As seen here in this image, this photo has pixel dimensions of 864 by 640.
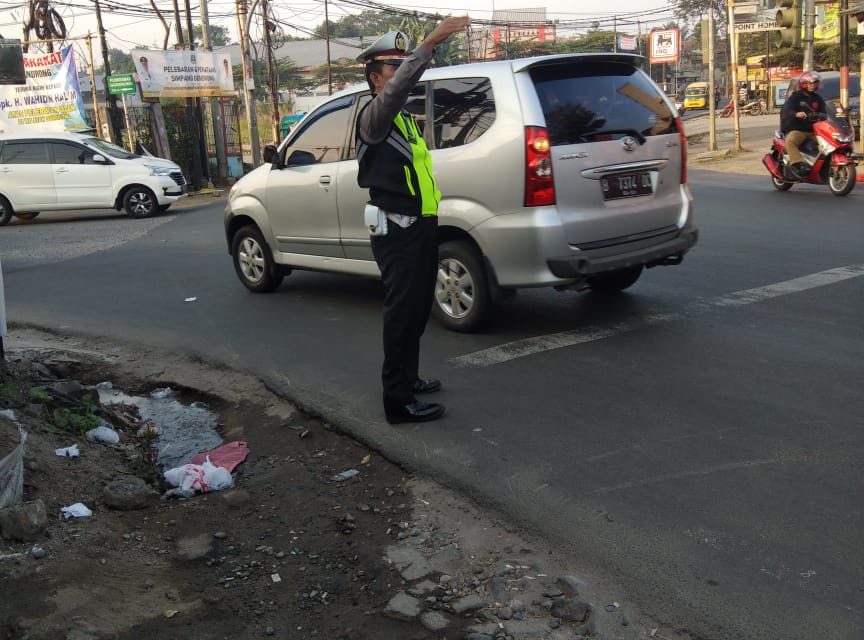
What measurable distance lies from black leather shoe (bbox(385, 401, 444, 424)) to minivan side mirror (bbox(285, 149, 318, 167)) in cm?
319

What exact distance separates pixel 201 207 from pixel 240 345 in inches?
540

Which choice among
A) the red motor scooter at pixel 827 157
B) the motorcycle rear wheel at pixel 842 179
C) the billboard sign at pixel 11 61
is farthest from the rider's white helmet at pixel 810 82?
the billboard sign at pixel 11 61

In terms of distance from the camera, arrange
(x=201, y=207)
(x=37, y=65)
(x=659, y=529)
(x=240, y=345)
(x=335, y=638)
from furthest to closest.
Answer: (x=37, y=65) → (x=201, y=207) → (x=240, y=345) → (x=659, y=529) → (x=335, y=638)

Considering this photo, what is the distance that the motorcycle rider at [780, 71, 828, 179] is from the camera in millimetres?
13148

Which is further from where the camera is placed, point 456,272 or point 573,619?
point 456,272

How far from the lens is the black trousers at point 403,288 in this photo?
185 inches

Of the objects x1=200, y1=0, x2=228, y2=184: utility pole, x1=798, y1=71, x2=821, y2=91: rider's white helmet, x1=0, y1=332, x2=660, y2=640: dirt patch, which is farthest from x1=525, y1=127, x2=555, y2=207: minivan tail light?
x1=200, y1=0, x2=228, y2=184: utility pole

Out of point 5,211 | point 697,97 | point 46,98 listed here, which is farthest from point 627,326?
point 697,97

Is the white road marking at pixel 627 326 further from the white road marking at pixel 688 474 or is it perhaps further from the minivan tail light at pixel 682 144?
the white road marking at pixel 688 474

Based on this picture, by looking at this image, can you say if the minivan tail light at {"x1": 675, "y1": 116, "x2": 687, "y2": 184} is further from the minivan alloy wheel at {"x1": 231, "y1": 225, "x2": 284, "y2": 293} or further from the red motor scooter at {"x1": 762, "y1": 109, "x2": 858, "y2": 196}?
the red motor scooter at {"x1": 762, "y1": 109, "x2": 858, "y2": 196}

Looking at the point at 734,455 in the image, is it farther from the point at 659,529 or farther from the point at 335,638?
the point at 335,638

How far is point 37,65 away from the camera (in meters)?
23.3

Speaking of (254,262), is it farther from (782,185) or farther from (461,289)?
(782,185)

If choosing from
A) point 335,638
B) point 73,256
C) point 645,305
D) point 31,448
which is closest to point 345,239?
point 645,305
